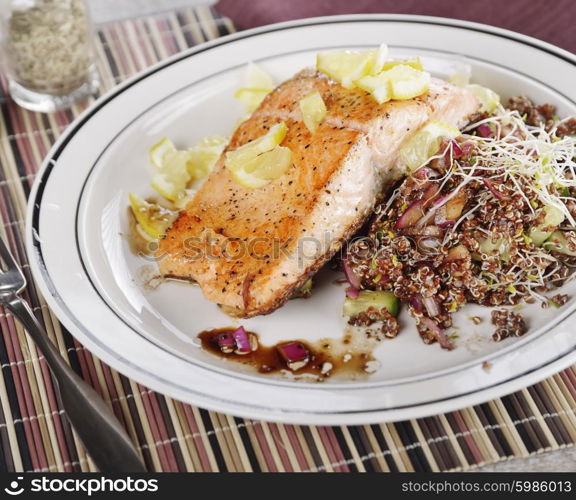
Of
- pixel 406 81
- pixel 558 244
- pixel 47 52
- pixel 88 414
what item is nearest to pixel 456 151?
pixel 406 81

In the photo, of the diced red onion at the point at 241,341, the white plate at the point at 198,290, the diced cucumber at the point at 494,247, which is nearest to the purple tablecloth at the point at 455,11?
the white plate at the point at 198,290

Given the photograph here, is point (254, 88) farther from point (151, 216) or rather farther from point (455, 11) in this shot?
point (455, 11)

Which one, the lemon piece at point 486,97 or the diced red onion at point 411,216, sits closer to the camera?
the diced red onion at point 411,216

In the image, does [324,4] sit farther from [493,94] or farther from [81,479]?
[81,479]

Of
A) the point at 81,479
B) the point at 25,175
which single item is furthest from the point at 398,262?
the point at 25,175

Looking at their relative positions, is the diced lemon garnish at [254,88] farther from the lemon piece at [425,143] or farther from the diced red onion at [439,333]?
the diced red onion at [439,333]

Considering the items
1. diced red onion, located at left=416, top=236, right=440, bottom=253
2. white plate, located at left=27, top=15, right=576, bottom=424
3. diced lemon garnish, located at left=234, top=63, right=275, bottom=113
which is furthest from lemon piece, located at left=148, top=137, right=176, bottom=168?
diced red onion, located at left=416, top=236, right=440, bottom=253

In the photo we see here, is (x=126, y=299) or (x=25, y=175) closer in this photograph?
(x=126, y=299)
